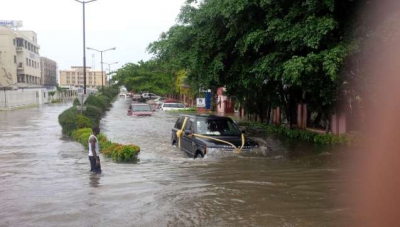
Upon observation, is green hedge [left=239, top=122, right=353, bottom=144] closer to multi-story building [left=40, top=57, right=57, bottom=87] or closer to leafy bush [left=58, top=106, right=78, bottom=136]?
leafy bush [left=58, top=106, right=78, bottom=136]

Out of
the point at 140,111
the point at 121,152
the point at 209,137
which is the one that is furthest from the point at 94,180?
the point at 140,111

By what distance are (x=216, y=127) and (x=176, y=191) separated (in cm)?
452

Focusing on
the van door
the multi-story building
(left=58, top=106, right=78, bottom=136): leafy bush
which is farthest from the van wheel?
the multi-story building

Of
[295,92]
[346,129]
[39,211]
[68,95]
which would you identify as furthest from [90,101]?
[68,95]

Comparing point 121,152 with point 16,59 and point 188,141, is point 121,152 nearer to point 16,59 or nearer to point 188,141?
point 188,141

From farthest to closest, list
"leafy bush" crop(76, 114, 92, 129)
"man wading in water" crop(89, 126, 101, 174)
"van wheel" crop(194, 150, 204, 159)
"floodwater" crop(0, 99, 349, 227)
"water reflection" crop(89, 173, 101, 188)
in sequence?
"leafy bush" crop(76, 114, 92, 129), "van wheel" crop(194, 150, 204, 159), "man wading in water" crop(89, 126, 101, 174), "water reflection" crop(89, 173, 101, 188), "floodwater" crop(0, 99, 349, 227)

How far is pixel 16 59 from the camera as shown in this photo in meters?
78.6

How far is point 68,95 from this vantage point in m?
105

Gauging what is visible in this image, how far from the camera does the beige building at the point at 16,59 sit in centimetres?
7253

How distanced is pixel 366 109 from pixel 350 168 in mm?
6941

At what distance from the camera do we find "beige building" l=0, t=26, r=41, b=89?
238ft

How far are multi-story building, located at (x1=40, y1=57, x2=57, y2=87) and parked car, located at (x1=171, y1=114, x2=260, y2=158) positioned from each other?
11794cm

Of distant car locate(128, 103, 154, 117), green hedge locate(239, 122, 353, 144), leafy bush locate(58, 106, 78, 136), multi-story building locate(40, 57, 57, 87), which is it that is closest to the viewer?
green hedge locate(239, 122, 353, 144)

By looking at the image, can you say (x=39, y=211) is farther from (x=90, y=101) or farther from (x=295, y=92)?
(x=90, y=101)
